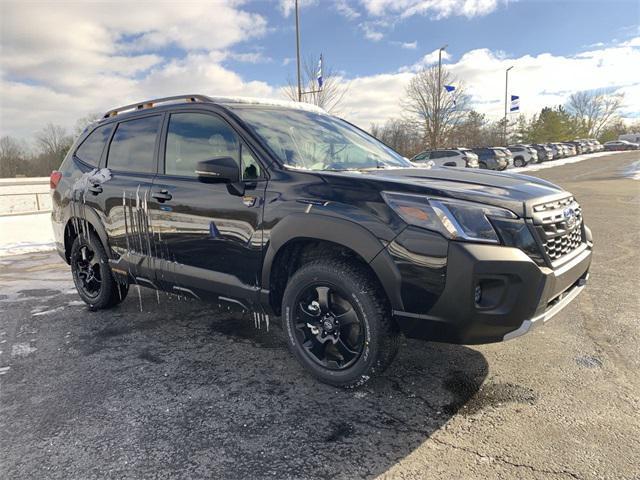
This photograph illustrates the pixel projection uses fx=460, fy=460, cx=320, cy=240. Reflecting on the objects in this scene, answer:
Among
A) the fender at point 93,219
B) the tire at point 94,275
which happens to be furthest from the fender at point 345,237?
the tire at point 94,275

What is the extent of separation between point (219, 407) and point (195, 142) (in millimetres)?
1997

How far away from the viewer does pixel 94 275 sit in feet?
15.3

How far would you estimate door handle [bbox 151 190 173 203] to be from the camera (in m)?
3.60

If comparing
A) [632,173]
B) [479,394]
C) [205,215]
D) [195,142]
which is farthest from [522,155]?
[205,215]

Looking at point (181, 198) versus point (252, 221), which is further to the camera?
point (181, 198)

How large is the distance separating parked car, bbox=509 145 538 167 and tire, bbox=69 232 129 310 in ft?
123

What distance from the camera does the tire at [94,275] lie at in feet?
14.6

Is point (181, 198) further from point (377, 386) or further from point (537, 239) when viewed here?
point (537, 239)

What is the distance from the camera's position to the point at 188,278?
3.57 meters

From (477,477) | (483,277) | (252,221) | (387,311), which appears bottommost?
(477,477)

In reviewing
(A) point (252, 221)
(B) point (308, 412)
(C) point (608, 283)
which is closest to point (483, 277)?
(B) point (308, 412)

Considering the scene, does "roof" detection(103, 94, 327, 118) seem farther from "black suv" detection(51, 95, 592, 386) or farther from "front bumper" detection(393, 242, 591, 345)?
"front bumper" detection(393, 242, 591, 345)

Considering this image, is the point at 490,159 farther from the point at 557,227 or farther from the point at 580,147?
the point at 580,147

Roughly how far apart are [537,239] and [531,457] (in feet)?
3.67
